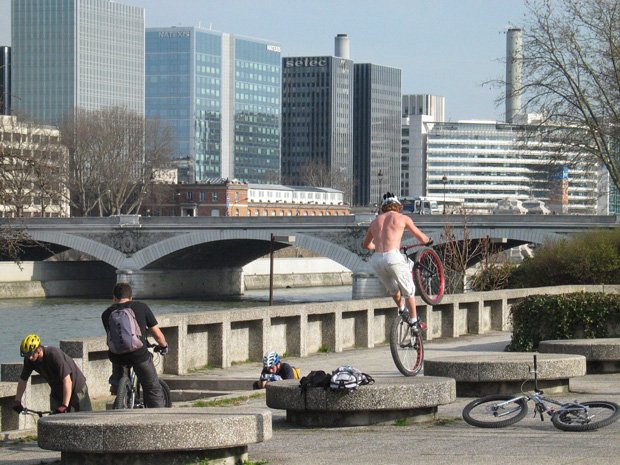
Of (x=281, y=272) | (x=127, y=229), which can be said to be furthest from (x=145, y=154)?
(x=127, y=229)

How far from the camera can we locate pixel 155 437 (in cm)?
917

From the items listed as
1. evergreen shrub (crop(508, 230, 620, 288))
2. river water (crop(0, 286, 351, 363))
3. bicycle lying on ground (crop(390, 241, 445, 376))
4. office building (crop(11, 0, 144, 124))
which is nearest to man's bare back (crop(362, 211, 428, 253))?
bicycle lying on ground (crop(390, 241, 445, 376))

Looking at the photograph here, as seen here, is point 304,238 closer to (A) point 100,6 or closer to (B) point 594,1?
(B) point 594,1

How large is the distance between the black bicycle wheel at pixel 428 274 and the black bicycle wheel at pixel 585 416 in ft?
9.69

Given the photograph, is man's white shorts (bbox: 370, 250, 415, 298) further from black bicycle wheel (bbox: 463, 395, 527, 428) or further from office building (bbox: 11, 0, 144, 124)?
office building (bbox: 11, 0, 144, 124)

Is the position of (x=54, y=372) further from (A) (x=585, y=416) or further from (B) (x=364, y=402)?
(A) (x=585, y=416)

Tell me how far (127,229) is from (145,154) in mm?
51438

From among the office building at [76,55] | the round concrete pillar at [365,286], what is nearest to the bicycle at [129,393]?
the round concrete pillar at [365,286]

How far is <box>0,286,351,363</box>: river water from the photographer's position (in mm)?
47688

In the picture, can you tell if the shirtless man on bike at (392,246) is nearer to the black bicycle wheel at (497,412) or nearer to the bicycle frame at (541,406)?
the black bicycle wheel at (497,412)

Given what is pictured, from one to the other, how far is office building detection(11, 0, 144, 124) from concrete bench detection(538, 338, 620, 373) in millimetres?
174245

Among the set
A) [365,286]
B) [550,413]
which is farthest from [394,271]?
[365,286]

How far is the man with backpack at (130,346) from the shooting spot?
11719 millimetres

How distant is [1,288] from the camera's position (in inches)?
2985
